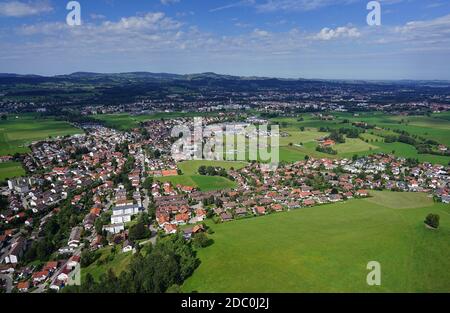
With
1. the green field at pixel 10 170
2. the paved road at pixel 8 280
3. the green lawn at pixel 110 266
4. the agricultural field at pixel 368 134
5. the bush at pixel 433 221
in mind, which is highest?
the agricultural field at pixel 368 134

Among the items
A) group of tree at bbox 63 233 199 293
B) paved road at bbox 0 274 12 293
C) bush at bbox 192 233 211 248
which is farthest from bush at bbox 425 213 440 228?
paved road at bbox 0 274 12 293

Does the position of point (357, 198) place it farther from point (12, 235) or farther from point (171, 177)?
point (12, 235)

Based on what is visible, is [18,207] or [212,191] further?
→ [212,191]

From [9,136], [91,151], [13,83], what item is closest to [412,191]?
[91,151]

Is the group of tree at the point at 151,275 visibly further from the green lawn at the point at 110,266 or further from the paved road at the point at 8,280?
the paved road at the point at 8,280

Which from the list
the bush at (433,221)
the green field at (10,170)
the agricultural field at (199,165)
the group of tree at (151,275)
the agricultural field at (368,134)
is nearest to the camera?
the group of tree at (151,275)

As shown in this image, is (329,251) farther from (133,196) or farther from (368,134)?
(368,134)

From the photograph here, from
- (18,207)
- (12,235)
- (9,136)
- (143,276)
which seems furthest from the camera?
(9,136)

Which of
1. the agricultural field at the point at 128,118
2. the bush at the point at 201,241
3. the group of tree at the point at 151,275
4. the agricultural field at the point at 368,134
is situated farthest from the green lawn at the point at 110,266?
the agricultural field at the point at 128,118
